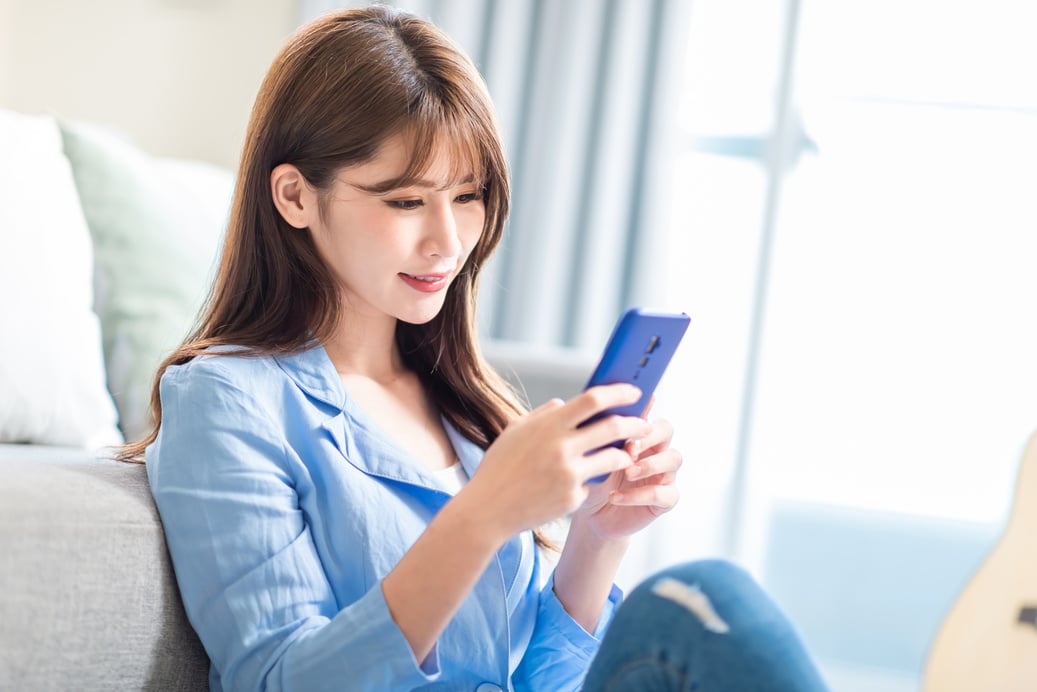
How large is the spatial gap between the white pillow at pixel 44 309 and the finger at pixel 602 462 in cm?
79

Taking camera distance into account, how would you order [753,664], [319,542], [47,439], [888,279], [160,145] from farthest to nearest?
1. [888,279]
2. [160,145]
3. [47,439]
4. [319,542]
5. [753,664]

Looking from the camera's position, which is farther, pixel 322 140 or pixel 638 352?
pixel 322 140

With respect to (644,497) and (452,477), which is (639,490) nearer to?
(644,497)

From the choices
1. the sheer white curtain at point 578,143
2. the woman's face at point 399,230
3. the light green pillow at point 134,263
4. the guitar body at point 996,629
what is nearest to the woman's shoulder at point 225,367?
the woman's face at point 399,230

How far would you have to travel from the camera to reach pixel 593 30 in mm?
2578

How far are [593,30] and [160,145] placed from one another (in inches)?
41.7

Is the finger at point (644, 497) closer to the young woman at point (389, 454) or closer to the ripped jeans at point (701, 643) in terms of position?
the young woman at point (389, 454)

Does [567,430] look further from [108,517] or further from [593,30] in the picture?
[593,30]

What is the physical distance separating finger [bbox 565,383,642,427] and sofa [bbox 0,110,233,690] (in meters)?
0.34

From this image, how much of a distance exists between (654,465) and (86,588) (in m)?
0.48

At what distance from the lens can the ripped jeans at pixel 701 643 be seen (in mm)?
722

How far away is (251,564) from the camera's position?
827 millimetres

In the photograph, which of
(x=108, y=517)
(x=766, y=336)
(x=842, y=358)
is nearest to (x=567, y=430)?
(x=108, y=517)

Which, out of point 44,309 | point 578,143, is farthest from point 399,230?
point 578,143
